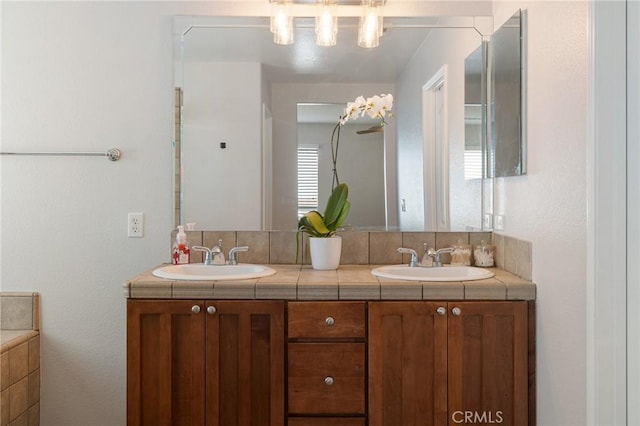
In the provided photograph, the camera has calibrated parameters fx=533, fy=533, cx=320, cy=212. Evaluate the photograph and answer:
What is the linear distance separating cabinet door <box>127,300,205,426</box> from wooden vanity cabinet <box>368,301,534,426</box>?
2.01ft

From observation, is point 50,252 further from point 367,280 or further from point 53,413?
point 367,280

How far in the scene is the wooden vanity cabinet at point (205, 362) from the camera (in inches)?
72.7

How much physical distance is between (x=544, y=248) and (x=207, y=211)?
139 cm

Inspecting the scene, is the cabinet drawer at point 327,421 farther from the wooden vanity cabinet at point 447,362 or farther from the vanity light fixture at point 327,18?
the vanity light fixture at point 327,18

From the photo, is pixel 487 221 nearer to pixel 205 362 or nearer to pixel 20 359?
pixel 205 362

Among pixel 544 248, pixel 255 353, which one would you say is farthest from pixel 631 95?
pixel 255 353

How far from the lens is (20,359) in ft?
7.31

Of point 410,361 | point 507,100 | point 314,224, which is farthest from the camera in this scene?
point 314,224

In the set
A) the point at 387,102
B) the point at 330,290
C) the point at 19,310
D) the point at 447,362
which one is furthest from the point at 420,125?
the point at 19,310

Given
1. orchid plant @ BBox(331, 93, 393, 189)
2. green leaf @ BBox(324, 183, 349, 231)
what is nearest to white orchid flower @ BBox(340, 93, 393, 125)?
orchid plant @ BBox(331, 93, 393, 189)

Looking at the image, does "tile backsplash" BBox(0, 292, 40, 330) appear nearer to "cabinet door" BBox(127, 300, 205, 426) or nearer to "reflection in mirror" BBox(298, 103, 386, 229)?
"cabinet door" BBox(127, 300, 205, 426)

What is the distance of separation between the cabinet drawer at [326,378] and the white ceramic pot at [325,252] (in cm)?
41

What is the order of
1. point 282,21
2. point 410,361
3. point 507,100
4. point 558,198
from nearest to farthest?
point 558,198, point 410,361, point 507,100, point 282,21

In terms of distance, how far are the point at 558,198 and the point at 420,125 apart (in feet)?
2.78
